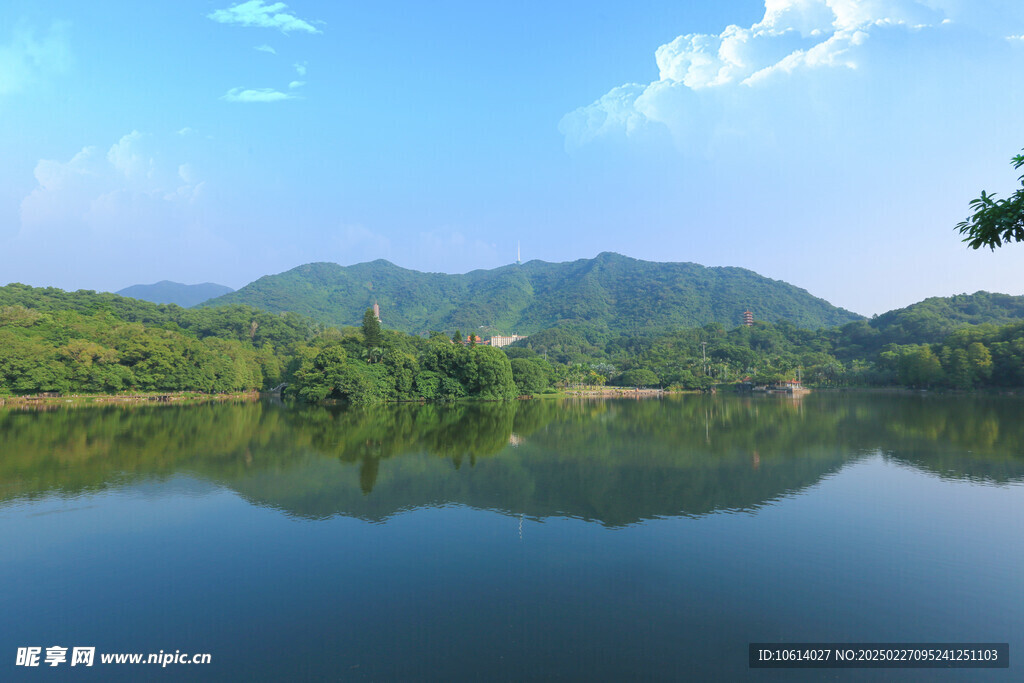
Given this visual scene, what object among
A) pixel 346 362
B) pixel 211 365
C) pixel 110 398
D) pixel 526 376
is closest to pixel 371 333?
pixel 346 362

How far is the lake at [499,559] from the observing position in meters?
7.18

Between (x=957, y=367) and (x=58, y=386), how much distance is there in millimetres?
101591

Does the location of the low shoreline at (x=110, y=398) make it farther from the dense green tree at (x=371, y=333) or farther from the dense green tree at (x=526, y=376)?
the dense green tree at (x=526, y=376)

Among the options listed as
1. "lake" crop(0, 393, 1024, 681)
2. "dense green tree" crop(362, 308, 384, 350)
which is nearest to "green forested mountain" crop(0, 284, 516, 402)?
"dense green tree" crop(362, 308, 384, 350)

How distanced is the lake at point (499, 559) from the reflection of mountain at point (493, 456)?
0.19 meters

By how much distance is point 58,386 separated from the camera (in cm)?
4834

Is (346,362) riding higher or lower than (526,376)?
higher

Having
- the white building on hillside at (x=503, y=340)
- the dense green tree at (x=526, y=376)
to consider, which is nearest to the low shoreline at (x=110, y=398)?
the dense green tree at (x=526, y=376)

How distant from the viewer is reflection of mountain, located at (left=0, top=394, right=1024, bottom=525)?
15.2m

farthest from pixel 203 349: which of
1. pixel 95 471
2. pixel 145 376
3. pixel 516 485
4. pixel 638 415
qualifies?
pixel 516 485

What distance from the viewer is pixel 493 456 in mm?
21875

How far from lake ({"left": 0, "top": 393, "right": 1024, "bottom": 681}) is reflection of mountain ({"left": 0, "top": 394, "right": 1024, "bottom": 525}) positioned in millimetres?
191

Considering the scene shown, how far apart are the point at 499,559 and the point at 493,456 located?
37.5 ft

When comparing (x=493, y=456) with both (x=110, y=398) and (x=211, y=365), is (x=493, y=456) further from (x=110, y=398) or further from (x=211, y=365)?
(x=211, y=365)
